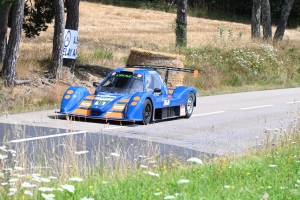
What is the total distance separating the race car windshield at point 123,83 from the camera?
16.5m

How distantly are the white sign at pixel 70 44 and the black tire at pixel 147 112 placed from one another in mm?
7293

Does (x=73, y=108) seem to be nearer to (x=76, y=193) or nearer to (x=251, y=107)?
(x=251, y=107)

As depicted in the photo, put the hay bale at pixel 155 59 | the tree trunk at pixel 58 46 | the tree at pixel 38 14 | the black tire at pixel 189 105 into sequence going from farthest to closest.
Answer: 1. the tree at pixel 38 14
2. the hay bale at pixel 155 59
3. the tree trunk at pixel 58 46
4. the black tire at pixel 189 105

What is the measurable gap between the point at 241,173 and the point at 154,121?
7.53 meters

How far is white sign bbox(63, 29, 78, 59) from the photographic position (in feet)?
75.0

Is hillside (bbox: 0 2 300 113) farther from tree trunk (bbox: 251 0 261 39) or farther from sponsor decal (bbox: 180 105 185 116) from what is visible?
sponsor decal (bbox: 180 105 185 116)

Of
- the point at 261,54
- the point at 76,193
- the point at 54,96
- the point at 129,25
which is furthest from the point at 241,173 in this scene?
the point at 129,25

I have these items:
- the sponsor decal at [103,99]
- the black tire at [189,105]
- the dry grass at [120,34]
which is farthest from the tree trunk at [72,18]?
the sponsor decal at [103,99]

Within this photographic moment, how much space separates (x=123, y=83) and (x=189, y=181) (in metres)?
8.98

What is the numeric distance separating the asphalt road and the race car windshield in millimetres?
905

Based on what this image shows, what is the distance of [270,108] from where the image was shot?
20969 mm

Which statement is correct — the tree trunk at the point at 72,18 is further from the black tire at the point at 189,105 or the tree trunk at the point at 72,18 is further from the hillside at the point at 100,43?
the black tire at the point at 189,105

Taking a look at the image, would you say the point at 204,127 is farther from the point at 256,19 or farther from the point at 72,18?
the point at 256,19

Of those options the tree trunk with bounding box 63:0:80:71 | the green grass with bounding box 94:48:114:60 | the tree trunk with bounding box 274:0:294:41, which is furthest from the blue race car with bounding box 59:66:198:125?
the tree trunk with bounding box 274:0:294:41
